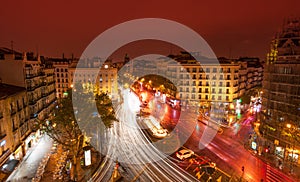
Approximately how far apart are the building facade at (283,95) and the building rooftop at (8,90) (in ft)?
125

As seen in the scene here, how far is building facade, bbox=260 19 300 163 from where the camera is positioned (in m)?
28.0

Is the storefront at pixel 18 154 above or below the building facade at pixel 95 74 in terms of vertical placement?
below

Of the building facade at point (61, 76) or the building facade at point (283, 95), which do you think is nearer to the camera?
the building facade at point (283, 95)

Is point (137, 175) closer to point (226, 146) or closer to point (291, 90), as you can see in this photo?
point (226, 146)

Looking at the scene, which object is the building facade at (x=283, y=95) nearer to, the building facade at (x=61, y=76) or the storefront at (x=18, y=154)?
the storefront at (x=18, y=154)

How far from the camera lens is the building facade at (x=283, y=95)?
28.0 metres

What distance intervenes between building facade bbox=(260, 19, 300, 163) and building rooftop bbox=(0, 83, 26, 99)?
125ft

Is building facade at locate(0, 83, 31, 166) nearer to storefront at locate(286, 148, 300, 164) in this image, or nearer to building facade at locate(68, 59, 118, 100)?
storefront at locate(286, 148, 300, 164)

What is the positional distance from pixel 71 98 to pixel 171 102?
49.5 m

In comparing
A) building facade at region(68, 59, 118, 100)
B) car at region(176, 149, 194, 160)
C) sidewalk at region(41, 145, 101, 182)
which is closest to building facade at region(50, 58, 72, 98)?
building facade at region(68, 59, 118, 100)

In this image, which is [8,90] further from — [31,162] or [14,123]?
[31,162]

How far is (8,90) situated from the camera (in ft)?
96.2

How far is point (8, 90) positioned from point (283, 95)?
134 ft

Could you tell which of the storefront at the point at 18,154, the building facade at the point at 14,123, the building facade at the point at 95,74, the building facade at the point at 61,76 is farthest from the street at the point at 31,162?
the building facade at the point at 61,76
